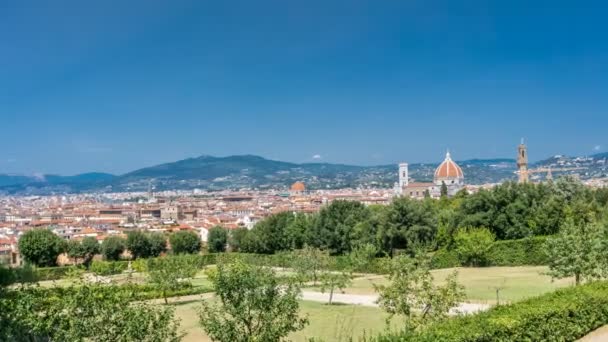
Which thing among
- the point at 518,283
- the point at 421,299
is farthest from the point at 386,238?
the point at 421,299

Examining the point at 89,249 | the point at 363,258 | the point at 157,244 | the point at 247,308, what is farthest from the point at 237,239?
the point at 247,308

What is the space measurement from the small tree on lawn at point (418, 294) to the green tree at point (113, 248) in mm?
56258

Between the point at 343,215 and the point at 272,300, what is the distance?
2006 inches

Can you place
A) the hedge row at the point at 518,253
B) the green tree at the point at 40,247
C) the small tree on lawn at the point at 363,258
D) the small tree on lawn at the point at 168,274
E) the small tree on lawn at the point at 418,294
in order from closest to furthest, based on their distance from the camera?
the small tree on lawn at the point at 418,294
the small tree on lawn at the point at 168,274
the hedge row at the point at 518,253
the small tree on lawn at the point at 363,258
the green tree at the point at 40,247

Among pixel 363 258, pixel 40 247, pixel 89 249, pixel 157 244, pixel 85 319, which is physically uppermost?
pixel 85 319

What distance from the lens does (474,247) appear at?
44.9 metres

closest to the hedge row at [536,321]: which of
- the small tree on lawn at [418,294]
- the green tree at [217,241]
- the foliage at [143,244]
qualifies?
the small tree on lawn at [418,294]

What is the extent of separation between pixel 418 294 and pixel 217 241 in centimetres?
5961

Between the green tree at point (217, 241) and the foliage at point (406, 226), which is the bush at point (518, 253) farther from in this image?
the green tree at point (217, 241)

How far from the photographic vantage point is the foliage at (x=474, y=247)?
45031 mm

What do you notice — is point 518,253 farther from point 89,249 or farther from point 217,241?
point 89,249

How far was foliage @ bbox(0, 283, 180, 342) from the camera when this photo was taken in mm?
10547

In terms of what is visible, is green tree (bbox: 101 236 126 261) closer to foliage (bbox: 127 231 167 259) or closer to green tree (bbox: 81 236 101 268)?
foliage (bbox: 127 231 167 259)

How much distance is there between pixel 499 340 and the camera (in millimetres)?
12445
